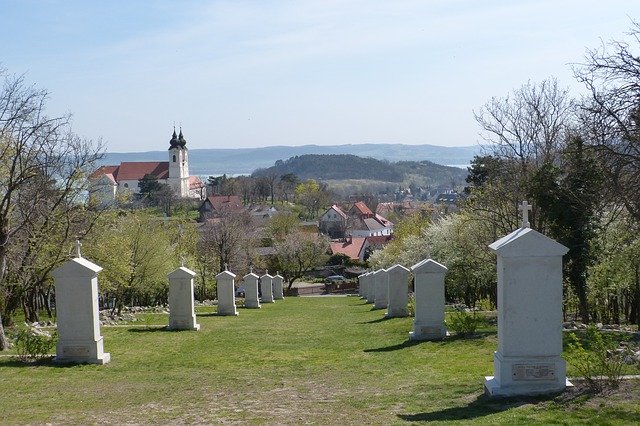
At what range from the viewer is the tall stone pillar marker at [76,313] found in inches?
508

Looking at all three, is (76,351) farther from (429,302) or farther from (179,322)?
(429,302)

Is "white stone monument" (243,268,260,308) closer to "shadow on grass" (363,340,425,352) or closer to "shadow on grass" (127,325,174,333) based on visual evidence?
"shadow on grass" (127,325,174,333)

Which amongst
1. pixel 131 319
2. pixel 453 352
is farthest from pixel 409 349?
pixel 131 319

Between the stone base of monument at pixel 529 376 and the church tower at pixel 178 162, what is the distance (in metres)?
142

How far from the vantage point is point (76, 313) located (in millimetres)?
12961

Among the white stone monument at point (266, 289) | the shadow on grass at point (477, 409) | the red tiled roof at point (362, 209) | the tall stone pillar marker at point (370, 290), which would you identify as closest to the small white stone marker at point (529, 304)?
the shadow on grass at point (477, 409)

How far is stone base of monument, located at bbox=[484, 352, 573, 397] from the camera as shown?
8.81m

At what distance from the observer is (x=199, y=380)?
11273mm

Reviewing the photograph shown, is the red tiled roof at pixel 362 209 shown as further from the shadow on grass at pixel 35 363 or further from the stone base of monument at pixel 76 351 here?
the shadow on grass at pixel 35 363

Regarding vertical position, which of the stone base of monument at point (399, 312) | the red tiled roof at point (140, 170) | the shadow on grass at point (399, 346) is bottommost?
the stone base of monument at point (399, 312)

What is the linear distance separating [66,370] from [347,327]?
30.3 ft

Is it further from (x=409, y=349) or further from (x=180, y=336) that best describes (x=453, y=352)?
(x=180, y=336)

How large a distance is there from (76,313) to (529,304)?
842 cm

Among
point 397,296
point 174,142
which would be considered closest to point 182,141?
point 174,142
